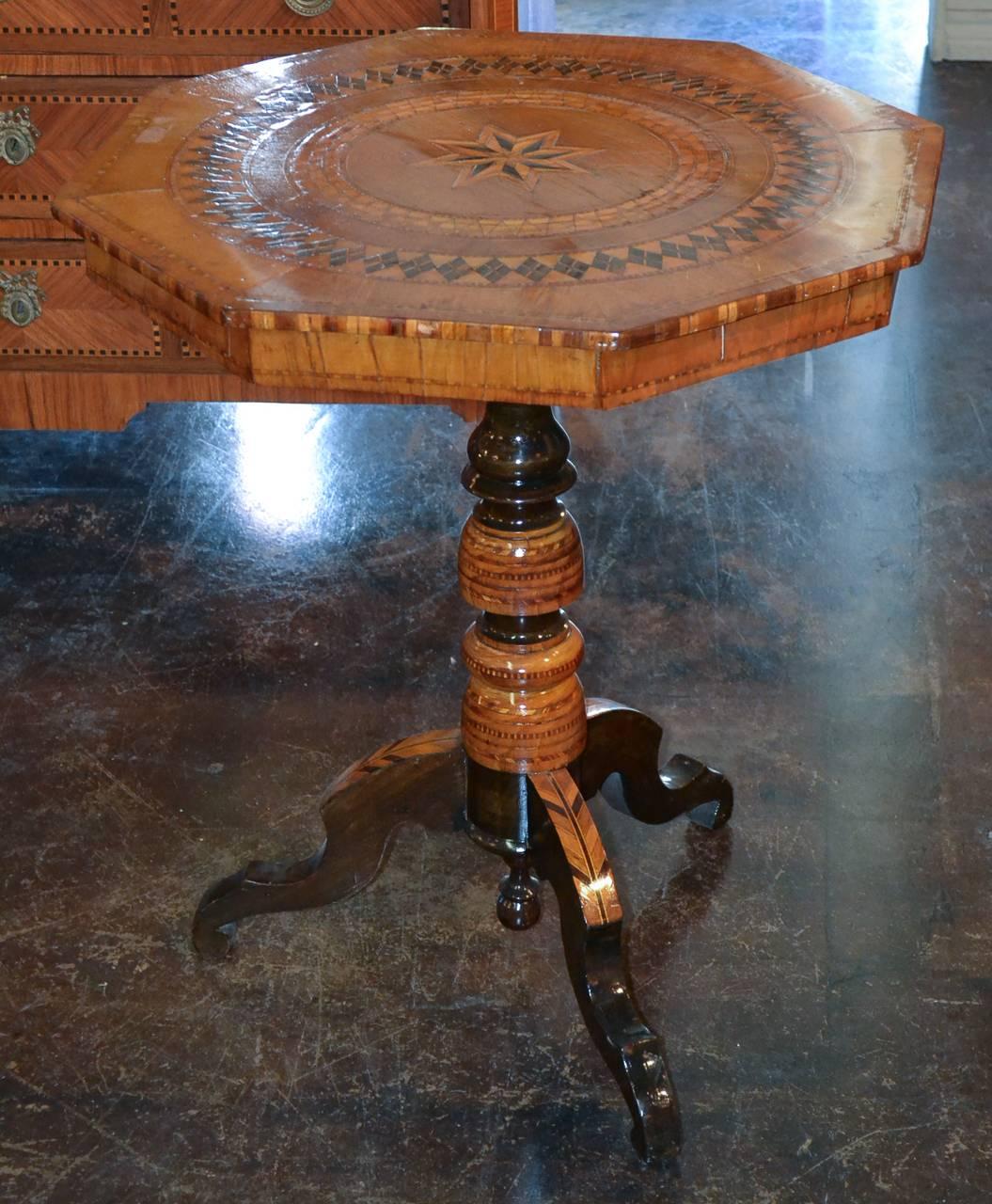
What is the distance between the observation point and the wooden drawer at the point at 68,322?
2.90 m

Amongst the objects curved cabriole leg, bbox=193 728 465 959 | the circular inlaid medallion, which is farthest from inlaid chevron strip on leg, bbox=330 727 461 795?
the circular inlaid medallion

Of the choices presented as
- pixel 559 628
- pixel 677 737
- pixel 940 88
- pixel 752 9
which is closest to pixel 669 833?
pixel 677 737

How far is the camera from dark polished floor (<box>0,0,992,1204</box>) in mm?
1901

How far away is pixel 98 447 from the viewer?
3471mm

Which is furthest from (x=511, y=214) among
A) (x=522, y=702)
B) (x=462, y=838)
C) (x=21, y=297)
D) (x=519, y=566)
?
(x=21, y=297)

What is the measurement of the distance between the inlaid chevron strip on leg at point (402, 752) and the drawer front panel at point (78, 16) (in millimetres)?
1401

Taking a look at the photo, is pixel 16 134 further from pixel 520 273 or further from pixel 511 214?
pixel 520 273

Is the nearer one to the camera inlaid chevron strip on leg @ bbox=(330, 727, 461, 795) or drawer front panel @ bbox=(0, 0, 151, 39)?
inlaid chevron strip on leg @ bbox=(330, 727, 461, 795)

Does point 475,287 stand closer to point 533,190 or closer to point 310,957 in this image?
point 533,190

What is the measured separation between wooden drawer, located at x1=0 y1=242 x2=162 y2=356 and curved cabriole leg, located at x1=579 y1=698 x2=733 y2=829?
1.22 metres

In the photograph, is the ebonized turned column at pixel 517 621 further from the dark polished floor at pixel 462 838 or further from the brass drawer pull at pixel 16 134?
the brass drawer pull at pixel 16 134

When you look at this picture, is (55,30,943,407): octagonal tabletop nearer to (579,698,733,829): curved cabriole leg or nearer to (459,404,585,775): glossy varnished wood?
(459,404,585,775): glossy varnished wood

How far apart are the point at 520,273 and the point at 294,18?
1369 millimetres

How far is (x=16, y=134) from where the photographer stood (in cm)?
279
